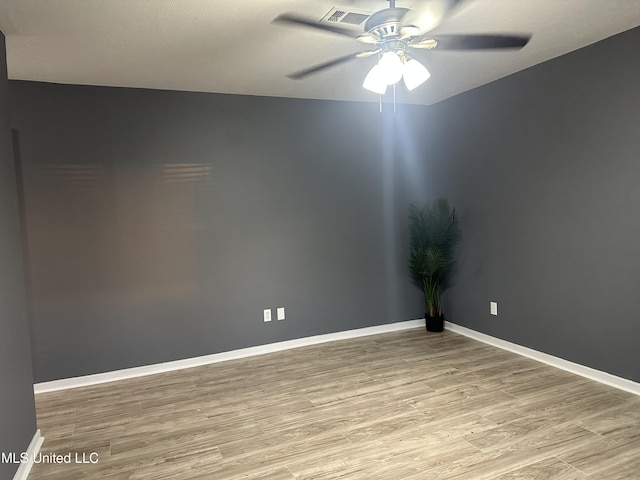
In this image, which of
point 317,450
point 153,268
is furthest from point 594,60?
point 153,268

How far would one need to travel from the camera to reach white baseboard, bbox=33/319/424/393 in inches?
140

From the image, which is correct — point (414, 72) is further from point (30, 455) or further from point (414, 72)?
point (30, 455)

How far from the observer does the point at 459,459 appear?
7.76 ft

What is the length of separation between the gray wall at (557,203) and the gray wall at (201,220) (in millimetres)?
777

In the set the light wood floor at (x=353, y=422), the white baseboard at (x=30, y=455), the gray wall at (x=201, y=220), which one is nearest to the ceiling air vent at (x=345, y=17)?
the gray wall at (x=201, y=220)

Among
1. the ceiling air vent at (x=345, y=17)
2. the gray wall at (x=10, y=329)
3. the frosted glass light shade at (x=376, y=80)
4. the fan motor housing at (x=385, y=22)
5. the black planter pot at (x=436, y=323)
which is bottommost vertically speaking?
the black planter pot at (x=436, y=323)

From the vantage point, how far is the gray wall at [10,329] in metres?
2.15

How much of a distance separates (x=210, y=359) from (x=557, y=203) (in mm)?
3254

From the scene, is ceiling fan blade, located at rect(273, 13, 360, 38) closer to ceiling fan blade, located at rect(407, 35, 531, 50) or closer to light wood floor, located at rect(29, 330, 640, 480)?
ceiling fan blade, located at rect(407, 35, 531, 50)

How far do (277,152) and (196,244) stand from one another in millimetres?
1155

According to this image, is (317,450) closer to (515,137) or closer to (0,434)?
(0,434)

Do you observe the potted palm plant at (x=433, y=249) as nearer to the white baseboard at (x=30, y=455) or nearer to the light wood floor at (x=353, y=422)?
the light wood floor at (x=353, y=422)

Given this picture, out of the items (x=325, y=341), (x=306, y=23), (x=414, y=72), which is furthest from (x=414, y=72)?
(x=325, y=341)

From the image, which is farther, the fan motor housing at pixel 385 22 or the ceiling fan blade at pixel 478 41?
the ceiling fan blade at pixel 478 41
